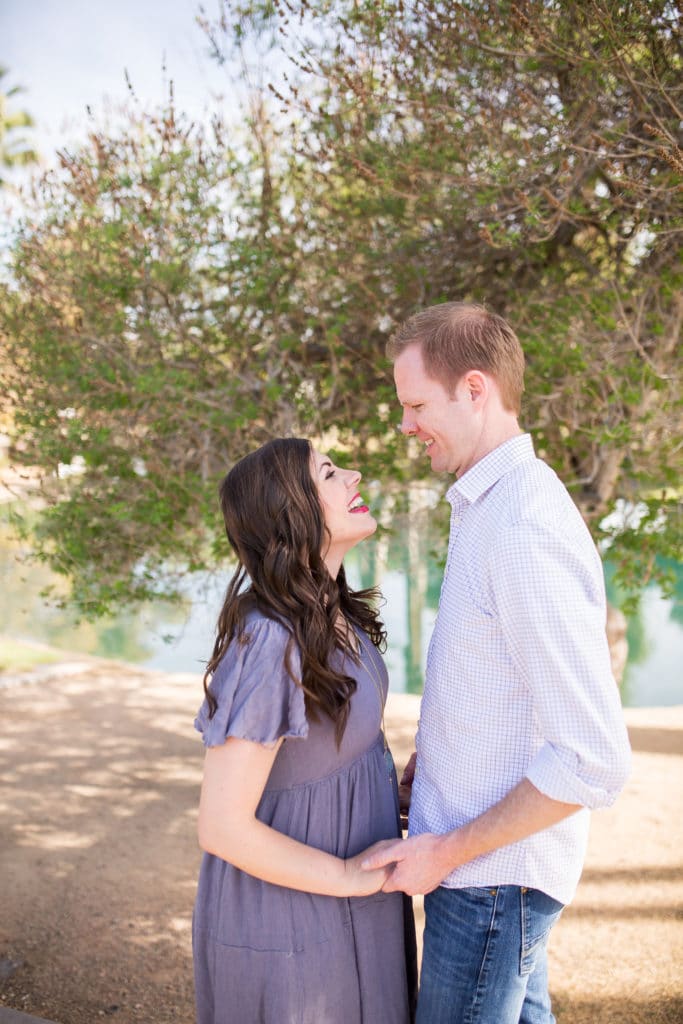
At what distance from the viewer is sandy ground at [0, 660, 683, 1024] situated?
341 centimetres

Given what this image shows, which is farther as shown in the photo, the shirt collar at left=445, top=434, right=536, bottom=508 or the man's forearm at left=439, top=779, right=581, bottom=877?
the shirt collar at left=445, top=434, right=536, bottom=508

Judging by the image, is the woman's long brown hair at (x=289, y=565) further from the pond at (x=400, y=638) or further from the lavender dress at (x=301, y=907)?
the pond at (x=400, y=638)

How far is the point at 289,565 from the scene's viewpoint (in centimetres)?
180

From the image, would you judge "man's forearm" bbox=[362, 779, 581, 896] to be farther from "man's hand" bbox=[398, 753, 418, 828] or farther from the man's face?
A: the man's face

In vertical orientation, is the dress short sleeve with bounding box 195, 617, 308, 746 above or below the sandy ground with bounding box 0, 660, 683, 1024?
above

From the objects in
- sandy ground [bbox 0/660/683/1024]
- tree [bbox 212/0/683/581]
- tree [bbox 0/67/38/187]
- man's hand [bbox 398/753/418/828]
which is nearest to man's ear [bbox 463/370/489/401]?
man's hand [bbox 398/753/418/828]

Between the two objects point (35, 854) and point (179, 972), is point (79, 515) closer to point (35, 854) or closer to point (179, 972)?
point (35, 854)

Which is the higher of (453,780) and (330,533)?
(330,533)

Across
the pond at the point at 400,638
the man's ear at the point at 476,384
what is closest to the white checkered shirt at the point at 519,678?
the man's ear at the point at 476,384

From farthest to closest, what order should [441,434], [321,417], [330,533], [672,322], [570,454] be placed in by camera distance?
[570,454]
[321,417]
[672,322]
[330,533]
[441,434]

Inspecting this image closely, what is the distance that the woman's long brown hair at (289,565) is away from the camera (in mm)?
1725

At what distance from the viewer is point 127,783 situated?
5875mm

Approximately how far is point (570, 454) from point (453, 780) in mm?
3919

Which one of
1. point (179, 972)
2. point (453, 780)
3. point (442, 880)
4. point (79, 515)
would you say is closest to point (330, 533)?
point (453, 780)
